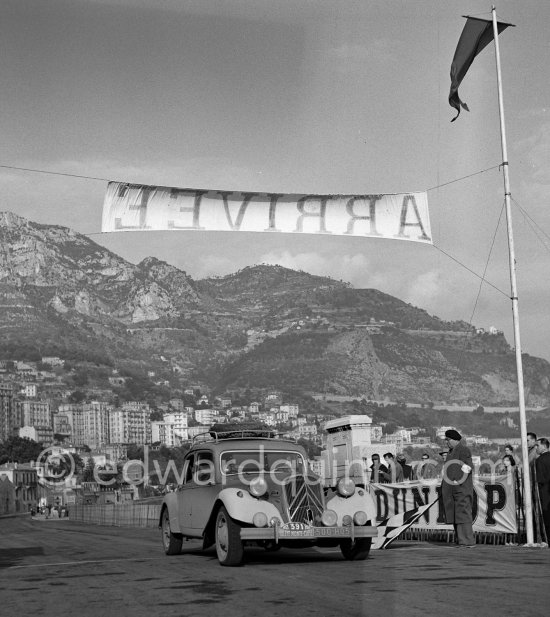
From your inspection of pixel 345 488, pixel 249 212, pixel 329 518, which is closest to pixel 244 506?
pixel 329 518

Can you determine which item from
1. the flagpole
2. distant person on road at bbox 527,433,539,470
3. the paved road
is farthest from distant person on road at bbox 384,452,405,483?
the paved road

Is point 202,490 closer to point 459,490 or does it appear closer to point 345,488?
point 345,488

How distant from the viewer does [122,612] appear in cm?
951

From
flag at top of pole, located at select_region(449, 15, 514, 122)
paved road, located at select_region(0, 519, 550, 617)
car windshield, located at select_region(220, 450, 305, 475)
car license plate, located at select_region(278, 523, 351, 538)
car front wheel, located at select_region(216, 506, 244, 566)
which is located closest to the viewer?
paved road, located at select_region(0, 519, 550, 617)

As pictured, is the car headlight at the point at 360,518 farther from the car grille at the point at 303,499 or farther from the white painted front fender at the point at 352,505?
the car grille at the point at 303,499

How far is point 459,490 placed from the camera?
1688 centimetres

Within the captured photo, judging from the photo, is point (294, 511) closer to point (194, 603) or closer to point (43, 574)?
point (43, 574)

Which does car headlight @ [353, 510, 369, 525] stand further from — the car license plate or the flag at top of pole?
the flag at top of pole

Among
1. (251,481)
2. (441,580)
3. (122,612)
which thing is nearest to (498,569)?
(441,580)

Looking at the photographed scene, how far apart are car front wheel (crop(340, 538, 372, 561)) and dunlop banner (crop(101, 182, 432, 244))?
7.36 m

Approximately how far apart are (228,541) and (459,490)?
463 centimetres

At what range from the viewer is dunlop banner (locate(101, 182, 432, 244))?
2048 centimetres

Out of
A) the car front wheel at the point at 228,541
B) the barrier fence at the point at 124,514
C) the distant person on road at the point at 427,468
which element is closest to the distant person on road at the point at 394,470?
the distant person on road at the point at 427,468

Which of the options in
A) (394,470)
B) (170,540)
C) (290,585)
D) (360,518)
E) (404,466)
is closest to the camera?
(290,585)
